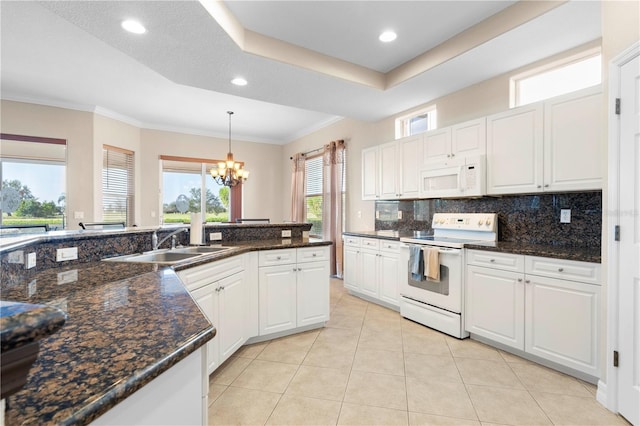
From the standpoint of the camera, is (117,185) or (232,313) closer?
(232,313)

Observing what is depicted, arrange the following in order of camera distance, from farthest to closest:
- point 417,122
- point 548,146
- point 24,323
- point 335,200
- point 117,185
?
point 117,185
point 335,200
point 417,122
point 548,146
point 24,323

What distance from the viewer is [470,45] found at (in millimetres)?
2744

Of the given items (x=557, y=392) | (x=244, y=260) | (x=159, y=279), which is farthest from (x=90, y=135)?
(x=557, y=392)

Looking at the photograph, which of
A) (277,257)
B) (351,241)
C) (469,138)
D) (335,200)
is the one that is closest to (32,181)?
(277,257)

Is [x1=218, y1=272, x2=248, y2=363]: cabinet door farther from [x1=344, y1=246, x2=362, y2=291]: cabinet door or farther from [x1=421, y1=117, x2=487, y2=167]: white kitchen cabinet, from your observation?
[x1=421, y1=117, x2=487, y2=167]: white kitchen cabinet

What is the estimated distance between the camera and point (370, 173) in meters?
4.53

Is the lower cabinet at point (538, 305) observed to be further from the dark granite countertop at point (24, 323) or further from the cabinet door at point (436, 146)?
the dark granite countertop at point (24, 323)

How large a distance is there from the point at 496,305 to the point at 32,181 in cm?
621

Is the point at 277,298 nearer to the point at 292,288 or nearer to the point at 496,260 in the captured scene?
the point at 292,288

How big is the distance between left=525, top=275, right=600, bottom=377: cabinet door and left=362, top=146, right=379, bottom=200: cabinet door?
7.75 feet

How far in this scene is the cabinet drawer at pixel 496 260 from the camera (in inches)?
99.2

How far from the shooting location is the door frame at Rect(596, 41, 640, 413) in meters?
1.85

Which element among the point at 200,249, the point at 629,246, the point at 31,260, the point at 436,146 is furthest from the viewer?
the point at 436,146

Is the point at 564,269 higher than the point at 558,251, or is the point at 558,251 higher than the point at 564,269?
the point at 558,251
